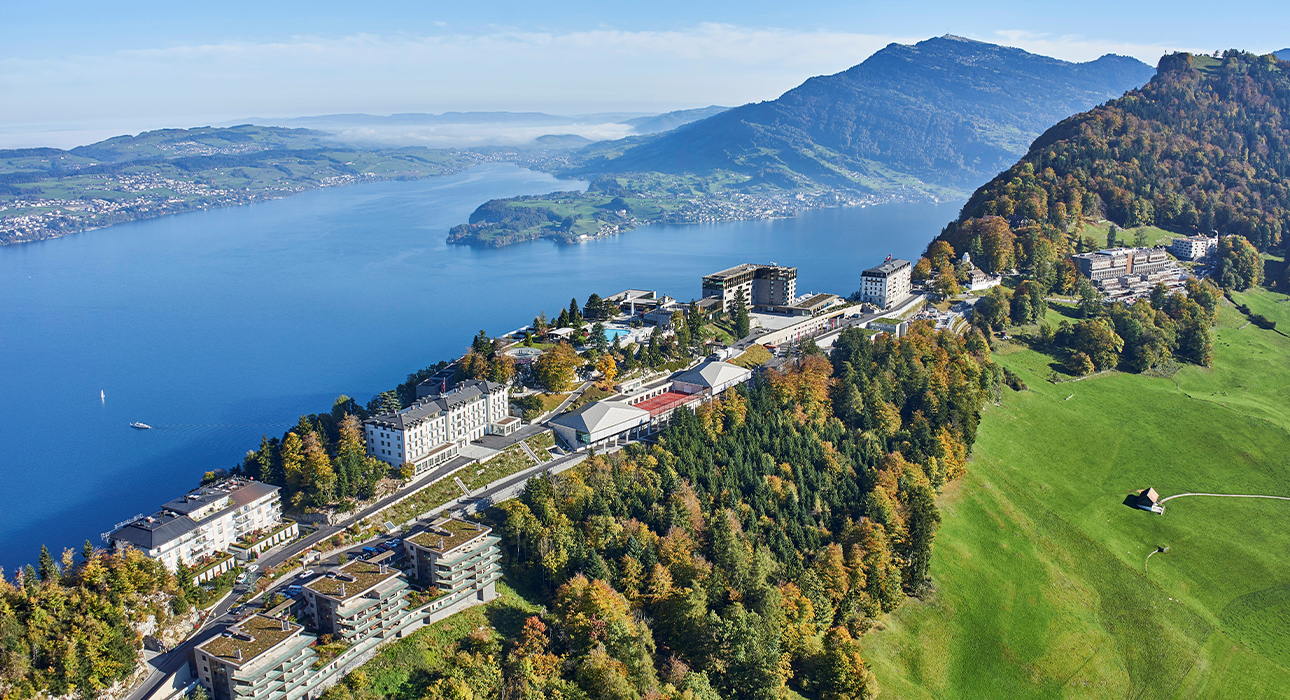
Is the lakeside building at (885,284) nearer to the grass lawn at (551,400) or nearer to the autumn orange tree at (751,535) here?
the autumn orange tree at (751,535)

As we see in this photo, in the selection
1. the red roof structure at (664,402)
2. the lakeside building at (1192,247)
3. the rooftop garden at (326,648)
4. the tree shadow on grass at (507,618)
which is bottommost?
the tree shadow on grass at (507,618)

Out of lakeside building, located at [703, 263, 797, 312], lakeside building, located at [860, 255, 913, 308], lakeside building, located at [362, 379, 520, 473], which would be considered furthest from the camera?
lakeside building, located at [860, 255, 913, 308]

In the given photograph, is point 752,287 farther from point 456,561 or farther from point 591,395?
point 456,561

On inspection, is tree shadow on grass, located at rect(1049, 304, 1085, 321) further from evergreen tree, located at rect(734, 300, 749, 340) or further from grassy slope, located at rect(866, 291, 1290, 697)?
evergreen tree, located at rect(734, 300, 749, 340)

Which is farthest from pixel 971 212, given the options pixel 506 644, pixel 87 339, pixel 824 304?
pixel 87 339

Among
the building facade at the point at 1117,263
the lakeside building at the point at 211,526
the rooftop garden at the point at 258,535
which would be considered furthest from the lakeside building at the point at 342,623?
the building facade at the point at 1117,263

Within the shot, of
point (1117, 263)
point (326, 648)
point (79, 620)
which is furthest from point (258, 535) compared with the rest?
point (1117, 263)

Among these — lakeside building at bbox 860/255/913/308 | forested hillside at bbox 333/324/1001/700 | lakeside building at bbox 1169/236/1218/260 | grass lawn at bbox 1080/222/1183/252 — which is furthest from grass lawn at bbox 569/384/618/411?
lakeside building at bbox 1169/236/1218/260

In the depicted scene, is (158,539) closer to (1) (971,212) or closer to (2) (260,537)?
(2) (260,537)
